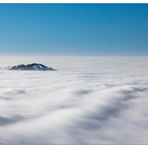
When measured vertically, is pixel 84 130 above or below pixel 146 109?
below

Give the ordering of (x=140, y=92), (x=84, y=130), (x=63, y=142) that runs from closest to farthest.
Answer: (x=63, y=142) → (x=84, y=130) → (x=140, y=92)

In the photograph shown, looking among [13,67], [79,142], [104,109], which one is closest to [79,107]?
[104,109]

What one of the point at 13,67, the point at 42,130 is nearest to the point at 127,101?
the point at 42,130

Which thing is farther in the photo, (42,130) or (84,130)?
(84,130)

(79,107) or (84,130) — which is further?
(79,107)

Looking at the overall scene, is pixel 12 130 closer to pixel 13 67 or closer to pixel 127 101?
pixel 127 101

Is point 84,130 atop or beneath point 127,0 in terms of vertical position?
beneath

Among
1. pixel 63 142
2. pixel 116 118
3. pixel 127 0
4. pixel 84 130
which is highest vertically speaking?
pixel 127 0

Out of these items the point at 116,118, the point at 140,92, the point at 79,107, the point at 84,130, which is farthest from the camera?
the point at 140,92

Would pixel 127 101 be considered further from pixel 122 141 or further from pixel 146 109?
pixel 122 141
